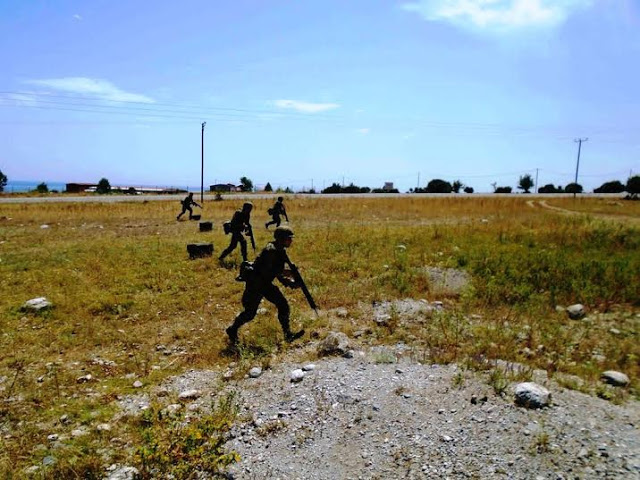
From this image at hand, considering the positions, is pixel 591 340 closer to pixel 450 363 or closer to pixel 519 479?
pixel 450 363

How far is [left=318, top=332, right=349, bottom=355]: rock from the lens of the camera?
571 centimetres

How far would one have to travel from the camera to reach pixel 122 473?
11.8 ft

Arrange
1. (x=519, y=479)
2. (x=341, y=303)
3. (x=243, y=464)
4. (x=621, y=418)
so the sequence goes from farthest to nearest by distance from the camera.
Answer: (x=341, y=303) < (x=621, y=418) < (x=243, y=464) < (x=519, y=479)

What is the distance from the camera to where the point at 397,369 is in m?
5.15

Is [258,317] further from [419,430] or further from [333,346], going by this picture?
[419,430]

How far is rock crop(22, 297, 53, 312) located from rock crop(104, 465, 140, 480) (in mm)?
5256

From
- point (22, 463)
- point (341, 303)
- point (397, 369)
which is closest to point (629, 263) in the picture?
point (341, 303)

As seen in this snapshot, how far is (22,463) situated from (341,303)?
5.33 m

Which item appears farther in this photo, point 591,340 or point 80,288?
point 80,288

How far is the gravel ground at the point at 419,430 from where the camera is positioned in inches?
139

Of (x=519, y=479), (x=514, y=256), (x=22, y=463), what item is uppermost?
(x=514, y=256)

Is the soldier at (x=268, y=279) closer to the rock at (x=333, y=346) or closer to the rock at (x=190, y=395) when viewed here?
the rock at (x=333, y=346)

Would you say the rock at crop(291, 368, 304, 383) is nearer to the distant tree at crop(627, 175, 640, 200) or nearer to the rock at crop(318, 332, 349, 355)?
the rock at crop(318, 332, 349, 355)

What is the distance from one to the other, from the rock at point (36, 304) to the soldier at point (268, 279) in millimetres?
3971
